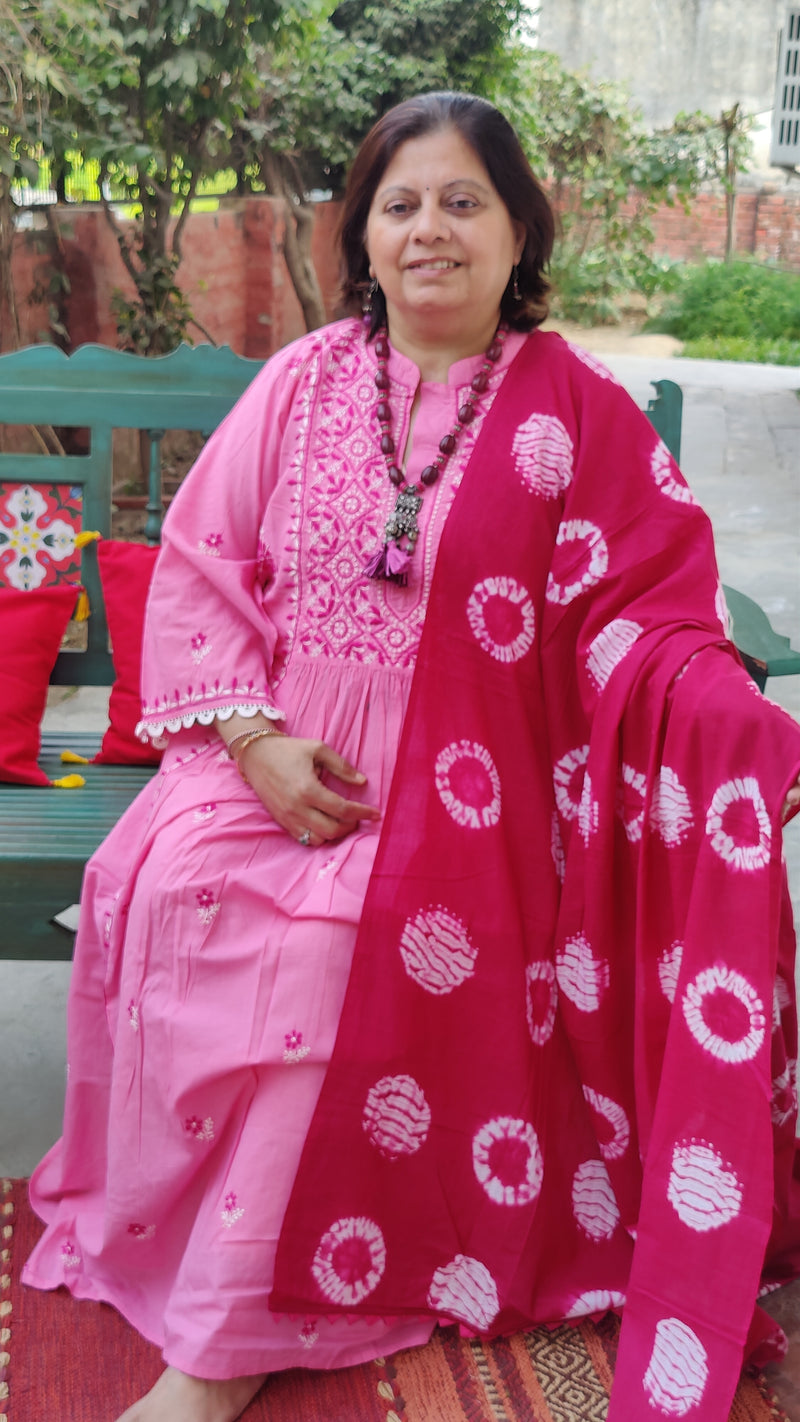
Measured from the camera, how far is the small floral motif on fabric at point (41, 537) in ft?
8.61

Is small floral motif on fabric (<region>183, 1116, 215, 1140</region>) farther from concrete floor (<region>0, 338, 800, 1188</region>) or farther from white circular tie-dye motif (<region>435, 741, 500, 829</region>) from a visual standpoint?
concrete floor (<region>0, 338, 800, 1188</region>)

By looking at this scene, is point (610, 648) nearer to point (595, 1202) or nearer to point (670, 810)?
point (670, 810)

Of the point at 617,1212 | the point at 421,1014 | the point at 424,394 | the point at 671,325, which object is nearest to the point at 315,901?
the point at 421,1014

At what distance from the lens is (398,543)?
6.45ft

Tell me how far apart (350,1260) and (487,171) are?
1.47m

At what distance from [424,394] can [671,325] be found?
513 inches

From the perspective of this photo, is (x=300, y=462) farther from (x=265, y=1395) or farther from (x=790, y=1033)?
(x=265, y=1395)

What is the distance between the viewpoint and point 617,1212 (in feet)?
6.37

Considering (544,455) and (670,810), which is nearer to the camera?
(670,810)

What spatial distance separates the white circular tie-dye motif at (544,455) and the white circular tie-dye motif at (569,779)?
0.37m

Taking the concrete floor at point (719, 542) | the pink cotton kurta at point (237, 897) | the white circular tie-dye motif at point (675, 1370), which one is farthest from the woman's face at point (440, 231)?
the concrete floor at point (719, 542)

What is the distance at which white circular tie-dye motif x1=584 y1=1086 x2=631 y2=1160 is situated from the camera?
1.88 metres

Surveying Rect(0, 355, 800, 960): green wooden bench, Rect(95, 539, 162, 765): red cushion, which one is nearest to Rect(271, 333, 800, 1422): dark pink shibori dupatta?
Rect(0, 355, 800, 960): green wooden bench

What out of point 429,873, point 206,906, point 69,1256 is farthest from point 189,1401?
point 429,873
